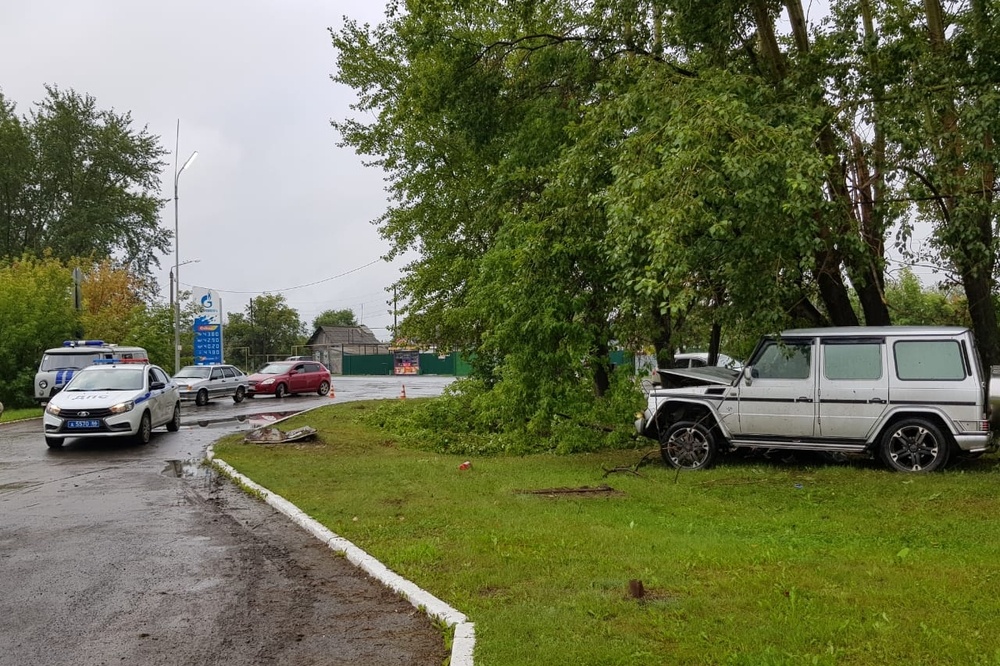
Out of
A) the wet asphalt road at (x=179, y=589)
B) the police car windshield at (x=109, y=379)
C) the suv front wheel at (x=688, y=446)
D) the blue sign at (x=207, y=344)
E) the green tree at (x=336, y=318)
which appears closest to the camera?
the wet asphalt road at (x=179, y=589)

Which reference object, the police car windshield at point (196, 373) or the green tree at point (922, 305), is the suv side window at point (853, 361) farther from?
the police car windshield at point (196, 373)

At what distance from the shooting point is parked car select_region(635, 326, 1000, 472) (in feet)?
31.1

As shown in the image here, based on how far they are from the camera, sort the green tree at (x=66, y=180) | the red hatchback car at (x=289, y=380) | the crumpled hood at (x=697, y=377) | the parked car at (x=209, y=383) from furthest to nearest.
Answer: the green tree at (x=66, y=180) < the red hatchback car at (x=289, y=380) < the parked car at (x=209, y=383) < the crumpled hood at (x=697, y=377)

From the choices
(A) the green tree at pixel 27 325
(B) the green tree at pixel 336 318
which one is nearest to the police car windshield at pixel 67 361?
(A) the green tree at pixel 27 325

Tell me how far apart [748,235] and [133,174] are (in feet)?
181

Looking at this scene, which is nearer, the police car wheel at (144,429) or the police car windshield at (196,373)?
the police car wheel at (144,429)

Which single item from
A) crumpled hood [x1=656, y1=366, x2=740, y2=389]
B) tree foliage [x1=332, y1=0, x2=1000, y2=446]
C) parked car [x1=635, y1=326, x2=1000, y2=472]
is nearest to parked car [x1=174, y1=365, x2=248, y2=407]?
tree foliage [x1=332, y1=0, x2=1000, y2=446]

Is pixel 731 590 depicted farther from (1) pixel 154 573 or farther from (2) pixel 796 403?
(2) pixel 796 403

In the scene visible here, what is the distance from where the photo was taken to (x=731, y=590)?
5.06m

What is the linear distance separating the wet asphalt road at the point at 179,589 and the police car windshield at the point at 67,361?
15.7 metres

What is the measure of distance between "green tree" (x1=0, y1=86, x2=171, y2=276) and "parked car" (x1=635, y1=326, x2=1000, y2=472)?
48.9 m

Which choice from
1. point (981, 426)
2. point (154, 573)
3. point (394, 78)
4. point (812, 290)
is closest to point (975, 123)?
point (812, 290)

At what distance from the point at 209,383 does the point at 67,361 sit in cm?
519

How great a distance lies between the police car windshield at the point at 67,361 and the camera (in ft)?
81.0
